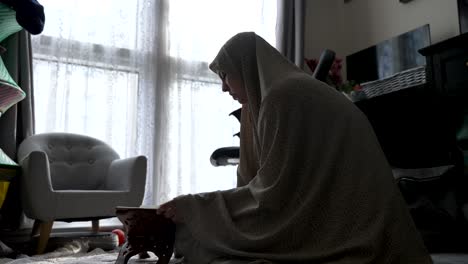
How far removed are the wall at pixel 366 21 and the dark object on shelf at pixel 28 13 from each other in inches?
104

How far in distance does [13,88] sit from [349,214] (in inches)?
76.3

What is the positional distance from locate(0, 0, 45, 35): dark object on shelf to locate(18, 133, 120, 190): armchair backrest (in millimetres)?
806

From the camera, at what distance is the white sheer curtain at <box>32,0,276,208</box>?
306cm

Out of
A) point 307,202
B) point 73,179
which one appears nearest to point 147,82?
point 73,179

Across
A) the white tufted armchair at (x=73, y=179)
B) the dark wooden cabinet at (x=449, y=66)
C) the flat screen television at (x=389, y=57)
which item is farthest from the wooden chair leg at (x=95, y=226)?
the flat screen television at (x=389, y=57)

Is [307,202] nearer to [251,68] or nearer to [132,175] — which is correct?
[251,68]

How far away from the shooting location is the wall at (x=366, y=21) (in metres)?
3.25

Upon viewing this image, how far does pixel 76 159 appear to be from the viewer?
2.94 meters

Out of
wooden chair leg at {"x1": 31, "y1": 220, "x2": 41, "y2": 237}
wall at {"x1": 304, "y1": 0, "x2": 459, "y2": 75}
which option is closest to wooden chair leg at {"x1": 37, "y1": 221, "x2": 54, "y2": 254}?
wooden chair leg at {"x1": 31, "y1": 220, "x2": 41, "y2": 237}

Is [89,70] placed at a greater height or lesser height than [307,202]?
greater

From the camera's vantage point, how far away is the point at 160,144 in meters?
3.33

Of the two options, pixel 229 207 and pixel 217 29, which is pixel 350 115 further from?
pixel 217 29

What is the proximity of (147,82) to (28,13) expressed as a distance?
1.20 meters

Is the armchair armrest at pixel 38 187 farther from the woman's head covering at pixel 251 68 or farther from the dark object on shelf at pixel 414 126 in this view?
the dark object on shelf at pixel 414 126
